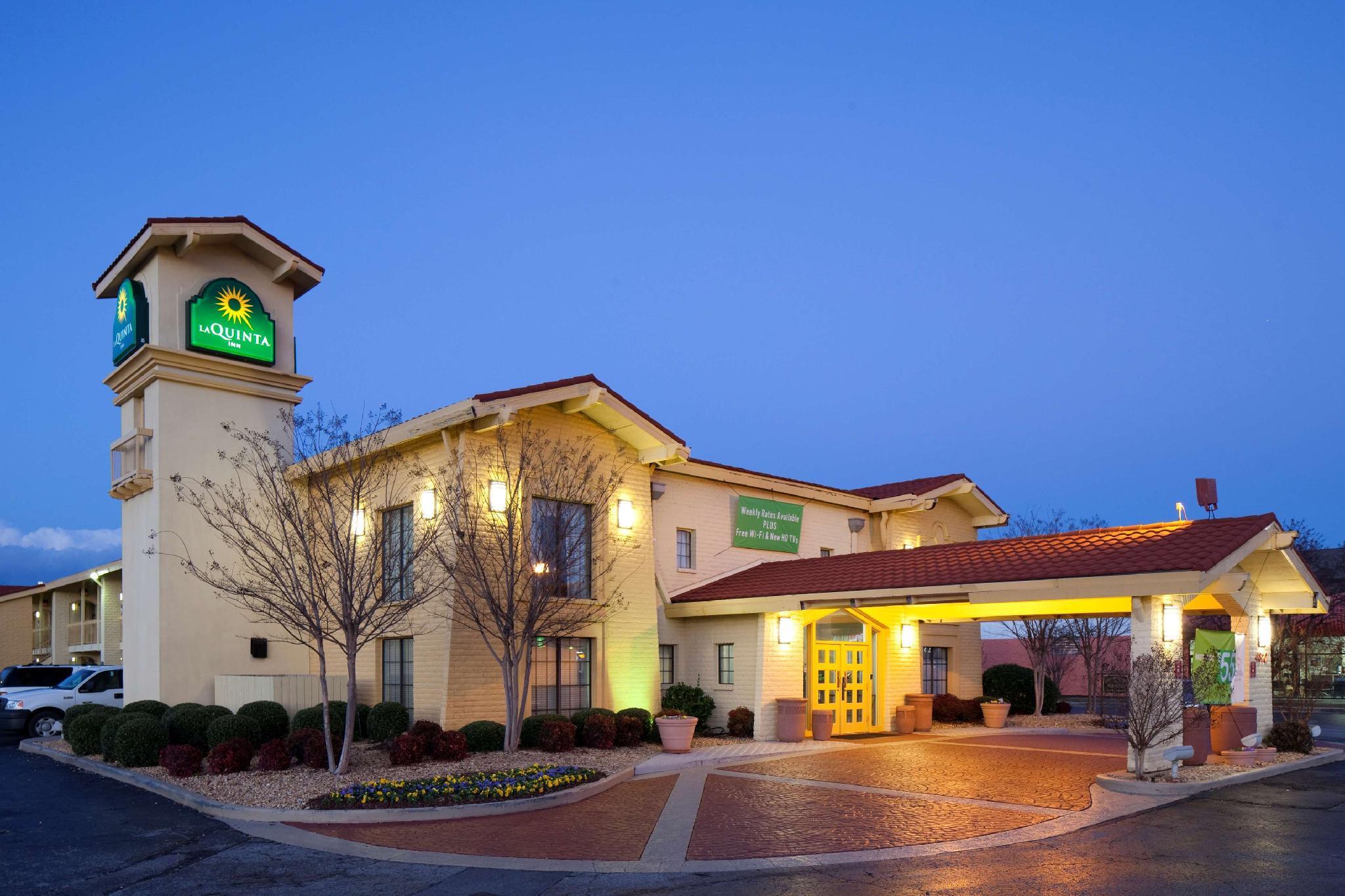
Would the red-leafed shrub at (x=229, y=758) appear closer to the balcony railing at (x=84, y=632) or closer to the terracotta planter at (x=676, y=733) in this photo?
the terracotta planter at (x=676, y=733)

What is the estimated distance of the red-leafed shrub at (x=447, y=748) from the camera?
1642cm

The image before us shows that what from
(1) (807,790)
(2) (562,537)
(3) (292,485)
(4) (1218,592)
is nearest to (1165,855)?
(1) (807,790)

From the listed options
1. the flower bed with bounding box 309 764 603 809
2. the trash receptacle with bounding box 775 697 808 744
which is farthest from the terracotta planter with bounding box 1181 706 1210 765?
the flower bed with bounding box 309 764 603 809

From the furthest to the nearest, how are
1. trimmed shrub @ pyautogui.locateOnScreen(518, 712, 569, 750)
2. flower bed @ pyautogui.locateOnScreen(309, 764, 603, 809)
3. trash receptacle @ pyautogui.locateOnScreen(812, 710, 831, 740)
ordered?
trash receptacle @ pyautogui.locateOnScreen(812, 710, 831, 740)
trimmed shrub @ pyautogui.locateOnScreen(518, 712, 569, 750)
flower bed @ pyautogui.locateOnScreen(309, 764, 603, 809)

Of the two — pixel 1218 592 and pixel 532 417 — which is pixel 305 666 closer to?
pixel 532 417

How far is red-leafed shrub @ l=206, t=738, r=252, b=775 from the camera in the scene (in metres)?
15.5

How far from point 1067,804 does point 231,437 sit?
17.7 metres

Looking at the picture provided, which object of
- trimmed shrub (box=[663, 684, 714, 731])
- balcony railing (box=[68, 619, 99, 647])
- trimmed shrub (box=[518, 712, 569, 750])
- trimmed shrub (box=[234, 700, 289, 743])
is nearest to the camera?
trimmed shrub (box=[234, 700, 289, 743])

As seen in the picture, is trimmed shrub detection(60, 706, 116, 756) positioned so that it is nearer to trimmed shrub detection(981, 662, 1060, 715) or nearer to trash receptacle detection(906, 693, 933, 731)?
trash receptacle detection(906, 693, 933, 731)

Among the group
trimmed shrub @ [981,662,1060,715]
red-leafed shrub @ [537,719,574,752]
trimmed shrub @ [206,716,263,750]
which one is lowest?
trimmed shrub @ [981,662,1060,715]

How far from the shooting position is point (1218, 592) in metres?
16.8

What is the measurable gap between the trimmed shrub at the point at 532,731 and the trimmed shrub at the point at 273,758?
12.5ft

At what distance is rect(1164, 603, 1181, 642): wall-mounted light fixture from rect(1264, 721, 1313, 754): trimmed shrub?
14.7 feet

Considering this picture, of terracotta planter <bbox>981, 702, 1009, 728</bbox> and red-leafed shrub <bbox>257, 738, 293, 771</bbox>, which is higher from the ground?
red-leafed shrub <bbox>257, 738, 293, 771</bbox>
